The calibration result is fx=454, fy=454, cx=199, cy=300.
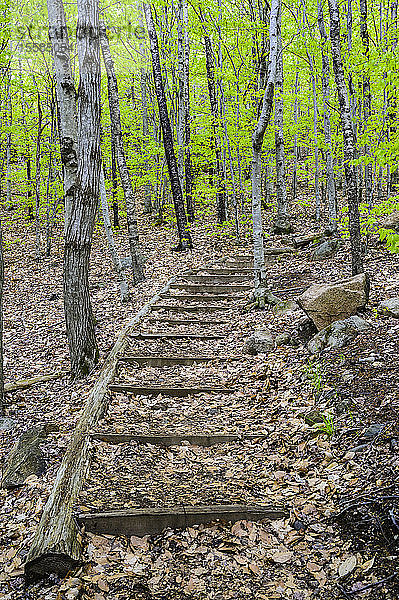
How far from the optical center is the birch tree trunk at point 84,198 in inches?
256

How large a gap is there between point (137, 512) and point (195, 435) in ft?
4.26

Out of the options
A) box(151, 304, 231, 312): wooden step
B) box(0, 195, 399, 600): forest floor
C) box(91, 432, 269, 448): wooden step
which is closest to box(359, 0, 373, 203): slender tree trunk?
box(151, 304, 231, 312): wooden step

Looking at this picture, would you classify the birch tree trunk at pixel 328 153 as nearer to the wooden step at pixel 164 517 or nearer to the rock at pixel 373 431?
the rock at pixel 373 431

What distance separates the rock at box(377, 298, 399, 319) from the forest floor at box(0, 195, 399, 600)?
113 millimetres

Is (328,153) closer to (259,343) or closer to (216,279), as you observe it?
(216,279)

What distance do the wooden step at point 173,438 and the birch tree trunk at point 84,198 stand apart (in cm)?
234

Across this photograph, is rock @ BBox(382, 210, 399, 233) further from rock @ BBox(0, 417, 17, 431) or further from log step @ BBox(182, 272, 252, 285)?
rock @ BBox(0, 417, 17, 431)

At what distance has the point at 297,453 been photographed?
4.30 meters

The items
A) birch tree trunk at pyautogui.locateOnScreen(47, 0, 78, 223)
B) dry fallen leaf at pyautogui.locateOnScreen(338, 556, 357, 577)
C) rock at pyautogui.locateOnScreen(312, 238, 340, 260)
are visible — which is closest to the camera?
dry fallen leaf at pyautogui.locateOnScreen(338, 556, 357, 577)

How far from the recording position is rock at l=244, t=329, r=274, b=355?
6.69 m

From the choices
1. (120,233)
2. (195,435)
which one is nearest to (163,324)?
(195,435)

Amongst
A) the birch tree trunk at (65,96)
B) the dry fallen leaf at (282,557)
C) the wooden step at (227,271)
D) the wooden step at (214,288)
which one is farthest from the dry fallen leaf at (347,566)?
the wooden step at (227,271)

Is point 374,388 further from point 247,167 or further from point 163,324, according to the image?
point 247,167

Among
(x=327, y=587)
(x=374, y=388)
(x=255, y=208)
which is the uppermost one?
(x=255, y=208)
